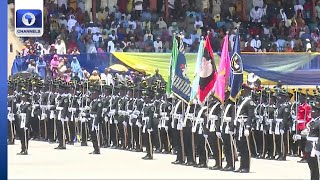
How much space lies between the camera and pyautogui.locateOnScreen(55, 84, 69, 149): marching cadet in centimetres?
2911

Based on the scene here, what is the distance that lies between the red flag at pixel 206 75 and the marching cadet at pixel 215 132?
3.61ft

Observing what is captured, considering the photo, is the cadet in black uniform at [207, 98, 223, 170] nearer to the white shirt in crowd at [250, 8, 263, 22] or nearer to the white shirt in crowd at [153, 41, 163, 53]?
the white shirt in crowd at [153, 41, 163, 53]

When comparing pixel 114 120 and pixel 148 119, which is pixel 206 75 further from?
pixel 114 120

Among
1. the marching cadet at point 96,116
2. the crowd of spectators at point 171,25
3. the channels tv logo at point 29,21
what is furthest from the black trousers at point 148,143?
the channels tv logo at point 29,21

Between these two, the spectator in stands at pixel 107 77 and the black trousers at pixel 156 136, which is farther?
the spectator in stands at pixel 107 77

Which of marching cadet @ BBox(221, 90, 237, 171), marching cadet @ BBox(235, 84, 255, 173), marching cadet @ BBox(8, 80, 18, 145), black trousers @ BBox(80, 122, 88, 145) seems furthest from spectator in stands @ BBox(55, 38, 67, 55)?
marching cadet @ BBox(235, 84, 255, 173)

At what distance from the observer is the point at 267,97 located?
2558 cm

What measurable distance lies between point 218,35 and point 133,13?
340 cm

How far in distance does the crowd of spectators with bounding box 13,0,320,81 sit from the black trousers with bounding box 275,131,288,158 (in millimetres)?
9254

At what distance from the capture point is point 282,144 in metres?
25.4

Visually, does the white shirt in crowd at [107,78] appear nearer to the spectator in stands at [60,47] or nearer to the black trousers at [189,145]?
the spectator in stands at [60,47]

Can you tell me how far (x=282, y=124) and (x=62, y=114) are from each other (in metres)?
6.59

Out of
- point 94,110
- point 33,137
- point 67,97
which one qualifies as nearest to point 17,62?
point 33,137

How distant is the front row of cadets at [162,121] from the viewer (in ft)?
70.0
